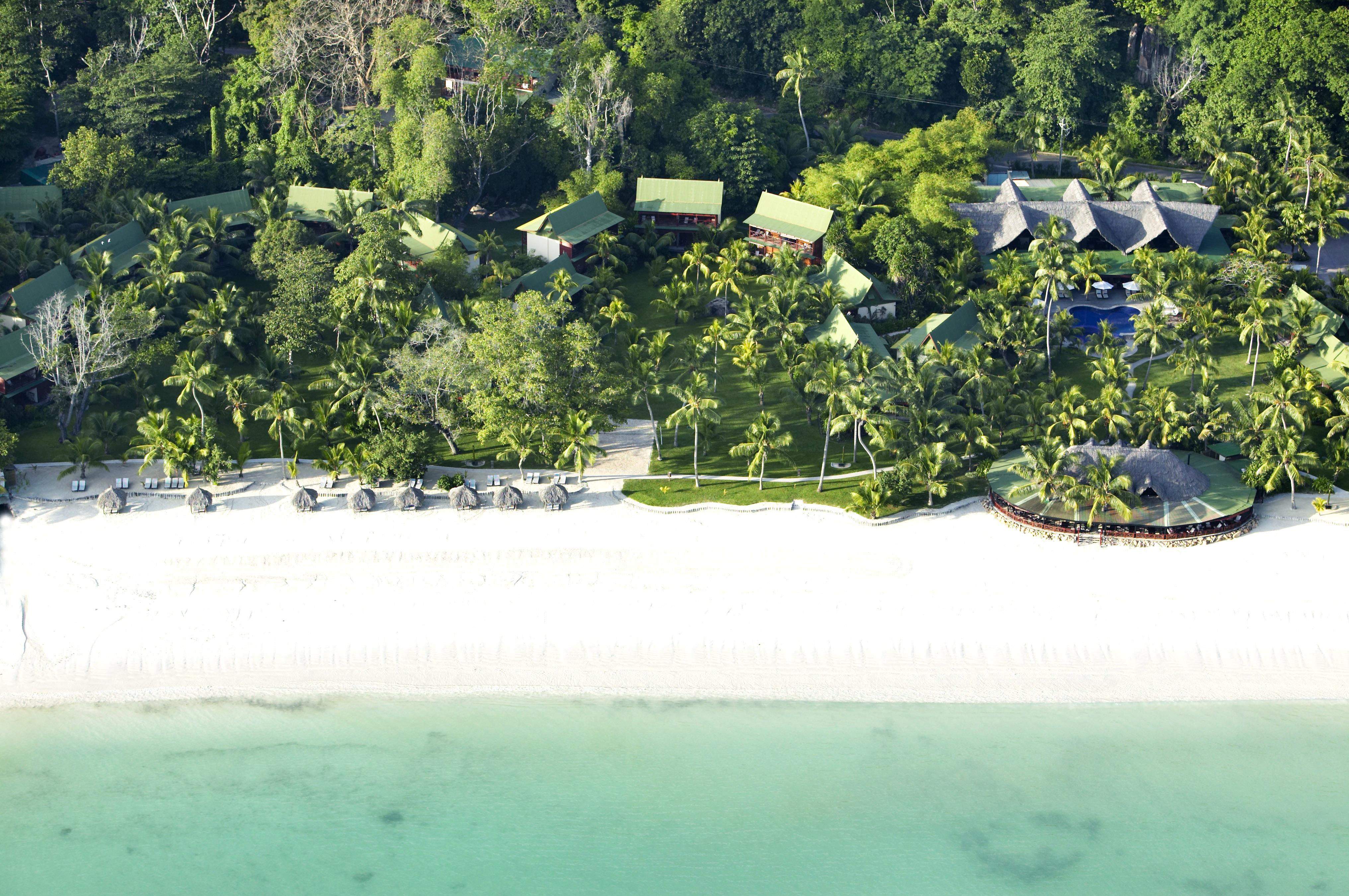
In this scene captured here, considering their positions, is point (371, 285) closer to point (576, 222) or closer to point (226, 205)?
point (576, 222)

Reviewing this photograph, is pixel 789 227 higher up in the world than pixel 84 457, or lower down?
A: higher up

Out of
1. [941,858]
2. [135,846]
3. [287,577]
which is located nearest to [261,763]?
[135,846]

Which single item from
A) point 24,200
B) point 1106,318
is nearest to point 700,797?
point 1106,318

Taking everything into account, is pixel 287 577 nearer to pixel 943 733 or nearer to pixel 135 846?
pixel 135 846

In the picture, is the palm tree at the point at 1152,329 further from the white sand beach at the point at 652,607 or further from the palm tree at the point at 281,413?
the palm tree at the point at 281,413

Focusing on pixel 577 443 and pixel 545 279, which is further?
pixel 545 279

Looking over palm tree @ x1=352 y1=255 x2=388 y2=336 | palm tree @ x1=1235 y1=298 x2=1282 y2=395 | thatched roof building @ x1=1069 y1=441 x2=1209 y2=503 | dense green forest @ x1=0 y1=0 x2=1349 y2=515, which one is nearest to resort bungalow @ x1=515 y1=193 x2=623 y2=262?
dense green forest @ x1=0 y1=0 x2=1349 y2=515

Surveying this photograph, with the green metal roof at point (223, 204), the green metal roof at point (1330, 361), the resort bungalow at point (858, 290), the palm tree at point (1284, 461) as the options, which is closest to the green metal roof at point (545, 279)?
the resort bungalow at point (858, 290)

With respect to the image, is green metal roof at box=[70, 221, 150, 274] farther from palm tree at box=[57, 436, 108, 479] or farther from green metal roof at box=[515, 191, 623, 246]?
green metal roof at box=[515, 191, 623, 246]
